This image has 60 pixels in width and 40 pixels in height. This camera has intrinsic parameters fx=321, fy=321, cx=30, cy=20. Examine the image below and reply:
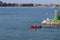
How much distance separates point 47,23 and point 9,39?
28315 mm

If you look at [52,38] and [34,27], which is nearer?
[52,38]

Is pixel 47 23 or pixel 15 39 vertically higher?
pixel 15 39

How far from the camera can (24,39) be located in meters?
50.4

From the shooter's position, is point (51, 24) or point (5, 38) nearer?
point (5, 38)

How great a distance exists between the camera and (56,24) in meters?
75.9

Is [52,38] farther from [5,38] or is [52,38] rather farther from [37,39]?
[5,38]

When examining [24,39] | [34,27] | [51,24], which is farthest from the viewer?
[51,24]

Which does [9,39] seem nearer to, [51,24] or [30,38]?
[30,38]

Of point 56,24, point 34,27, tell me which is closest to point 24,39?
point 34,27

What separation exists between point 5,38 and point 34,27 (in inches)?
792

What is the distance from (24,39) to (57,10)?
103 feet

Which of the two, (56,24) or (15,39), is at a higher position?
(15,39)

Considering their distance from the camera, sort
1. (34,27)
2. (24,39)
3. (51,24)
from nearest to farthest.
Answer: (24,39) < (34,27) < (51,24)

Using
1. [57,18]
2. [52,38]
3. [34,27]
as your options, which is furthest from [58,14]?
[52,38]
